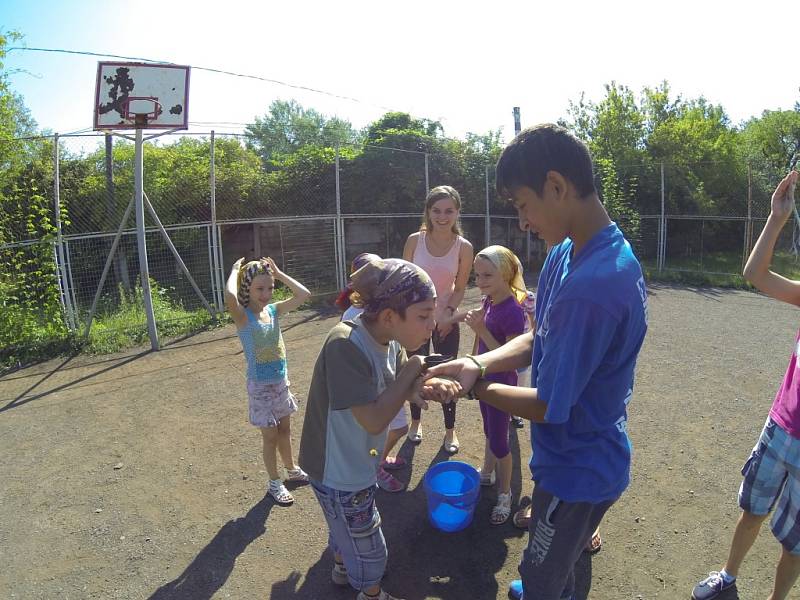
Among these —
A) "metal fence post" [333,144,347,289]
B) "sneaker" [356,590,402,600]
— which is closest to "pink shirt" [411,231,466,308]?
"sneaker" [356,590,402,600]

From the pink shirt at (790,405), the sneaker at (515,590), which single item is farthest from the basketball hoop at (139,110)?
the pink shirt at (790,405)

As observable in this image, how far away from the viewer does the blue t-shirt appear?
61.2 inches

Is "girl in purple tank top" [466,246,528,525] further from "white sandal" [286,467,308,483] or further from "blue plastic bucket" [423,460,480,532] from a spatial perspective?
"white sandal" [286,467,308,483]

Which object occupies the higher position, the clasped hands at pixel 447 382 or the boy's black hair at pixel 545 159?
the boy's black hair at pixel 545 159

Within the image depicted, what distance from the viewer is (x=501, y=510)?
3.41 meters

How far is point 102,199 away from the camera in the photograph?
9.95 meters

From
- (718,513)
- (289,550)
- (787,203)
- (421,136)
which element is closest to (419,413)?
(289,550)

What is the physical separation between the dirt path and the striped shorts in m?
0.63

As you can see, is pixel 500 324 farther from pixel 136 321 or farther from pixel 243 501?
pixel 136 321

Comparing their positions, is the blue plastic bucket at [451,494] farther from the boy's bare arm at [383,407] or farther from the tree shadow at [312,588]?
the boy's bare arm at [383,407]

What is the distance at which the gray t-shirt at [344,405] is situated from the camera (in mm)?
2109

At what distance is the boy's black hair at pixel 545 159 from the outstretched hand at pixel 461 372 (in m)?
Result: 0.74

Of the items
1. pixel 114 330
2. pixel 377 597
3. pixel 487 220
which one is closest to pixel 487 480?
pixel 377 597

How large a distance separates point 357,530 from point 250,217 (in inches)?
446
